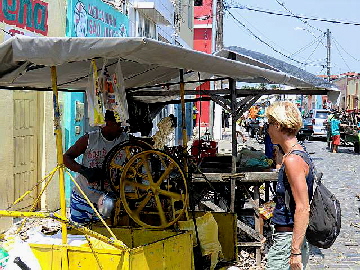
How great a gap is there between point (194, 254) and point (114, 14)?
9.14m

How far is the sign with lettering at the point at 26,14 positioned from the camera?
322 inches

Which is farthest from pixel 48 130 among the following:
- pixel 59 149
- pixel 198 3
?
pixel 198 3

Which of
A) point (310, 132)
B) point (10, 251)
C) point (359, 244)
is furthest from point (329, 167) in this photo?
point (10, 251)

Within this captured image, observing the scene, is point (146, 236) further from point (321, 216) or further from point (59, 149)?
point (321, 216)

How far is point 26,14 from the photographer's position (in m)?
8.83

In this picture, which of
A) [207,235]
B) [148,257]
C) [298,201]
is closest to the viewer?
[298,201]

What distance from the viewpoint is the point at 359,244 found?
8523 mm

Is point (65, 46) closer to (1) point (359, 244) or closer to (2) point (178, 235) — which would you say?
(2) point (178, 235)

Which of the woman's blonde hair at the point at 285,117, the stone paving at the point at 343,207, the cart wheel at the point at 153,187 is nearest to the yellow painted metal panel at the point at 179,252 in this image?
the cart wheel at the point at 153,187

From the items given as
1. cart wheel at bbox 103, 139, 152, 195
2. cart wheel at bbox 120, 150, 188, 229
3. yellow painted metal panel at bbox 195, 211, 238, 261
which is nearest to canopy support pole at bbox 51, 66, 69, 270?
cart wheel at bbox 120, 150, 188, 229

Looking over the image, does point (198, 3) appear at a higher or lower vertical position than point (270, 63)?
higher

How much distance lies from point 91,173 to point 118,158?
33 cm

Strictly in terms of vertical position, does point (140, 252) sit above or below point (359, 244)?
above

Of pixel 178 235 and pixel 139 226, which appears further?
pixel 139 226
